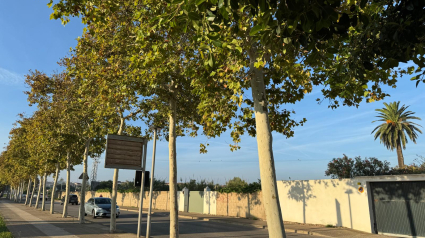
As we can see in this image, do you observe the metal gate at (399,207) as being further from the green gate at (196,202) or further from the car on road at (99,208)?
the car on road at (99,208)

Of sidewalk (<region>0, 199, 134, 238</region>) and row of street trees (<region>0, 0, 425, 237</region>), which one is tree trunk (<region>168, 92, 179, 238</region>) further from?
sidewalk (<region>0, 199, 134, 238</region>)

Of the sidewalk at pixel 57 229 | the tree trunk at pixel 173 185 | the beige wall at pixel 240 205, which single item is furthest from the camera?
the beige wall at pixel 240 205

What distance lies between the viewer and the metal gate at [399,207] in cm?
1295

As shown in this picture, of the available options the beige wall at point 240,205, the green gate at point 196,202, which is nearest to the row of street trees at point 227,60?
the beige wall at point 240,205

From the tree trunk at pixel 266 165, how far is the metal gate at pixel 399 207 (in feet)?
35.9

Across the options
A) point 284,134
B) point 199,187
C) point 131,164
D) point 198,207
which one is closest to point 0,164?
point 199,187

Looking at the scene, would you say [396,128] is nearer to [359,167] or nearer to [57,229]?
[359,167]

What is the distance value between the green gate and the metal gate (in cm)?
1701

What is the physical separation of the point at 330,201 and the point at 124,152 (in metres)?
11.7

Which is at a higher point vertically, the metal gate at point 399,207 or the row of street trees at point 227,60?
the row of street trees at point 227,60

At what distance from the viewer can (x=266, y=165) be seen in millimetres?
5762

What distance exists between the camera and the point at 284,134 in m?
10.3

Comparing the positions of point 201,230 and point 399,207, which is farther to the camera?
point 201,230

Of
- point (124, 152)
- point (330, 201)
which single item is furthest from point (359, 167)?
point (124, 152)
